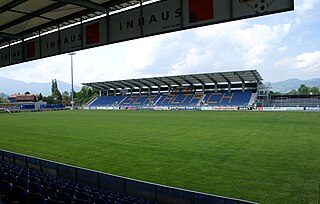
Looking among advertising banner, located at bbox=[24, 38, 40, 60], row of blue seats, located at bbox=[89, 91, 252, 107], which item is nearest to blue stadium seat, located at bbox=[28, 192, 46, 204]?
advertising banner, located at bbox=[24, 38, 40, 60]

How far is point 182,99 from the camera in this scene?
67.1 metres

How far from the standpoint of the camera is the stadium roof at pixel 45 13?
259 inches

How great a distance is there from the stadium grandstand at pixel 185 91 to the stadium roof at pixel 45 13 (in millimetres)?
47612

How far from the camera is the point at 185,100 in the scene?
6631 centimetres

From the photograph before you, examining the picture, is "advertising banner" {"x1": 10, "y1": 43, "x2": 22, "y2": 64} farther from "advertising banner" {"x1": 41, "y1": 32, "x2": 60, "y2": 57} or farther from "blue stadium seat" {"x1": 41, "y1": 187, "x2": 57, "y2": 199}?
"blue stadium seat" {"x1": 41, "y1": 187, "x2": 57, "y2": 199}

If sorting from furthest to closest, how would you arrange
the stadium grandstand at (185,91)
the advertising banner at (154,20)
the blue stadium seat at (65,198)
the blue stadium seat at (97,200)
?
the stadium grandstand at (185,91)
the advertising banner at (154,20)
the blue stadium seat at (97,200)
the blue stadium seat at (65,198)

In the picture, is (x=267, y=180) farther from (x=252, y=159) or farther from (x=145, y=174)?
(x=145, y=174)

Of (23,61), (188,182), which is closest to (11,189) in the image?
(188,182)

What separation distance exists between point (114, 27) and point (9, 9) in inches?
107

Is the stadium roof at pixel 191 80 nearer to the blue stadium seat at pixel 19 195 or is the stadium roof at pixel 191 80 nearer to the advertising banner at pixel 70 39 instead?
the advertising banner at pixel 70 39

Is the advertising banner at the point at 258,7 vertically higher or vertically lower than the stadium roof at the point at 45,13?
lower

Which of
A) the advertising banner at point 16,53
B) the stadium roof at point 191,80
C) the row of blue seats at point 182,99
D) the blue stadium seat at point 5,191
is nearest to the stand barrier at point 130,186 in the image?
the blue stadium seat at point 5,191

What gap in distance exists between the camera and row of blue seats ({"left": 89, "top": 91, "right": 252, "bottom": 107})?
59.9m

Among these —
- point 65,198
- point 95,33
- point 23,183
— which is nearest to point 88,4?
point 95,33
